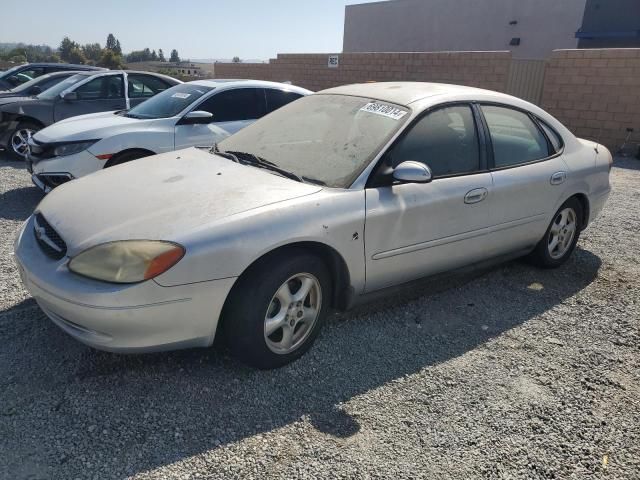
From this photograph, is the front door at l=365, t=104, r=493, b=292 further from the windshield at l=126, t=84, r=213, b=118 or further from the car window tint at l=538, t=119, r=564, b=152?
the windshield at l=126, t=84, r=213, b=118

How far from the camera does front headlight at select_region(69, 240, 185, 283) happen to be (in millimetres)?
2479

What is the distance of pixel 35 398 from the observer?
8.63 feet

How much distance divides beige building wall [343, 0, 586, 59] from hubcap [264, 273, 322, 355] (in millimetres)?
22907

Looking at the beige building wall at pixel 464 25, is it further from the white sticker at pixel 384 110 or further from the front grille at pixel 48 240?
the front grille at pixel 48 240

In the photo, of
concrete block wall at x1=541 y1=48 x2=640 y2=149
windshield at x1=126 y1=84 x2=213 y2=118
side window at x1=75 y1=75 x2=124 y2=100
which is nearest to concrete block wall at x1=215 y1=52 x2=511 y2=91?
concrete block wall at x1=541 y1=48 x2=640 y2=149

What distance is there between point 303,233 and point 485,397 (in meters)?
1.38

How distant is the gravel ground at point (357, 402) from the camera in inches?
92.3

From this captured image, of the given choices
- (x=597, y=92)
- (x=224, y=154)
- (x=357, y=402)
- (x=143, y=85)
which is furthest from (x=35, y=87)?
(x=597, y=92)

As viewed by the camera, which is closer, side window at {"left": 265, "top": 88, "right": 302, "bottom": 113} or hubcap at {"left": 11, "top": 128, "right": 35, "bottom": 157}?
side window at {"left": 265, "top": 88, "right": 302, "bottom": 113}

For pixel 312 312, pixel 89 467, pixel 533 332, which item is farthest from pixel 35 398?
pixel 533 332

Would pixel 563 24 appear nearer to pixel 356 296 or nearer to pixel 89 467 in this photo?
pixel 356 296

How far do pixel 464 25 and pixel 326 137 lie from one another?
24852 millimetres

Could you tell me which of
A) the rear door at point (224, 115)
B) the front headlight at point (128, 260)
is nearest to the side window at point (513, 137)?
the front headlight at point (128, 260)

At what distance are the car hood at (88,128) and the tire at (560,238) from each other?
4.48 meters
